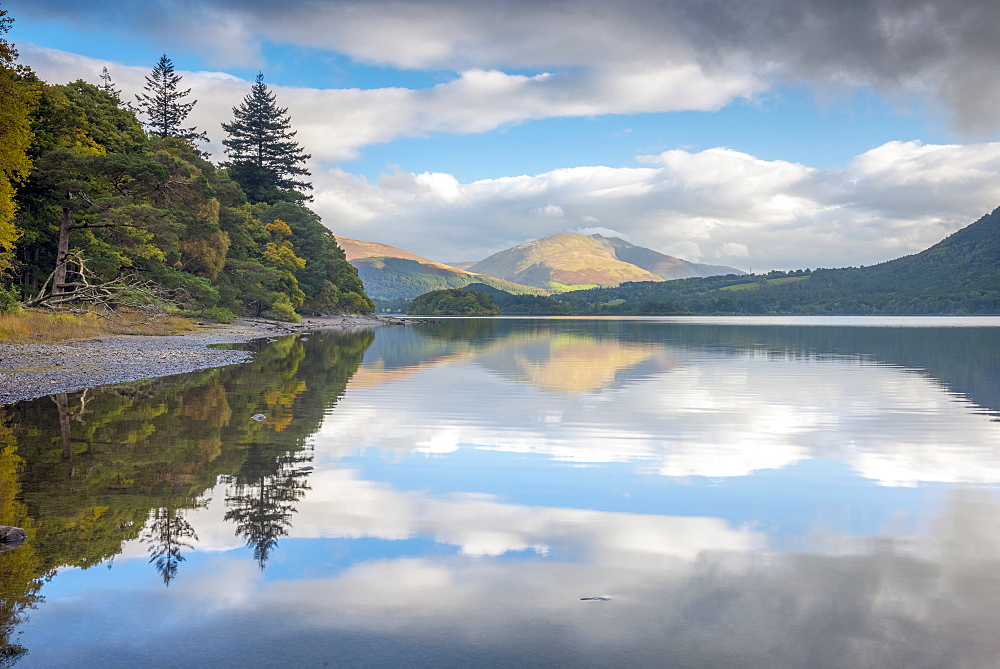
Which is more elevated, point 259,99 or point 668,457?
point 259,99

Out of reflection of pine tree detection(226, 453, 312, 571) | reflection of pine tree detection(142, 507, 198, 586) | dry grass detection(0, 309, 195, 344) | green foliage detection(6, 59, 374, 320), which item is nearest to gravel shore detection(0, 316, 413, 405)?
dry grass detection(0, 309, 195, 344)

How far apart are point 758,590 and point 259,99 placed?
413ft

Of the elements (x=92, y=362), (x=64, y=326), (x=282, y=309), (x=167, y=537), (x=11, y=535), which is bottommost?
(x=167, y=537)

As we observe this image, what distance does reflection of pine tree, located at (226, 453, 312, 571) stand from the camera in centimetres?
934

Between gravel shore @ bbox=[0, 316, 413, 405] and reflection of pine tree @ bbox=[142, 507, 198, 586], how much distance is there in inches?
524

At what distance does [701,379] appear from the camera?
32.8 m

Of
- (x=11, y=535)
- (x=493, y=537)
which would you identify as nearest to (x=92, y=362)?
(x=11, y=535)

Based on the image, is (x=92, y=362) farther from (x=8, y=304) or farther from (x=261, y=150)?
(x=261, y=150)

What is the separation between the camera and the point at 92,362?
101 ft

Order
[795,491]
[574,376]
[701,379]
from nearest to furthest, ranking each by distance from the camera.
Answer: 1. [795,491]
2. [701,379]
3. [574,376]

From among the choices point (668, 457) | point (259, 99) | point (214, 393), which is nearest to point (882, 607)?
point (668, 457)

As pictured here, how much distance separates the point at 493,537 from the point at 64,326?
39770mm

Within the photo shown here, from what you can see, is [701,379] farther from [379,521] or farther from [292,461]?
[379,521]

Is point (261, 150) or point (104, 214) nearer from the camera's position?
point (104, 214)
